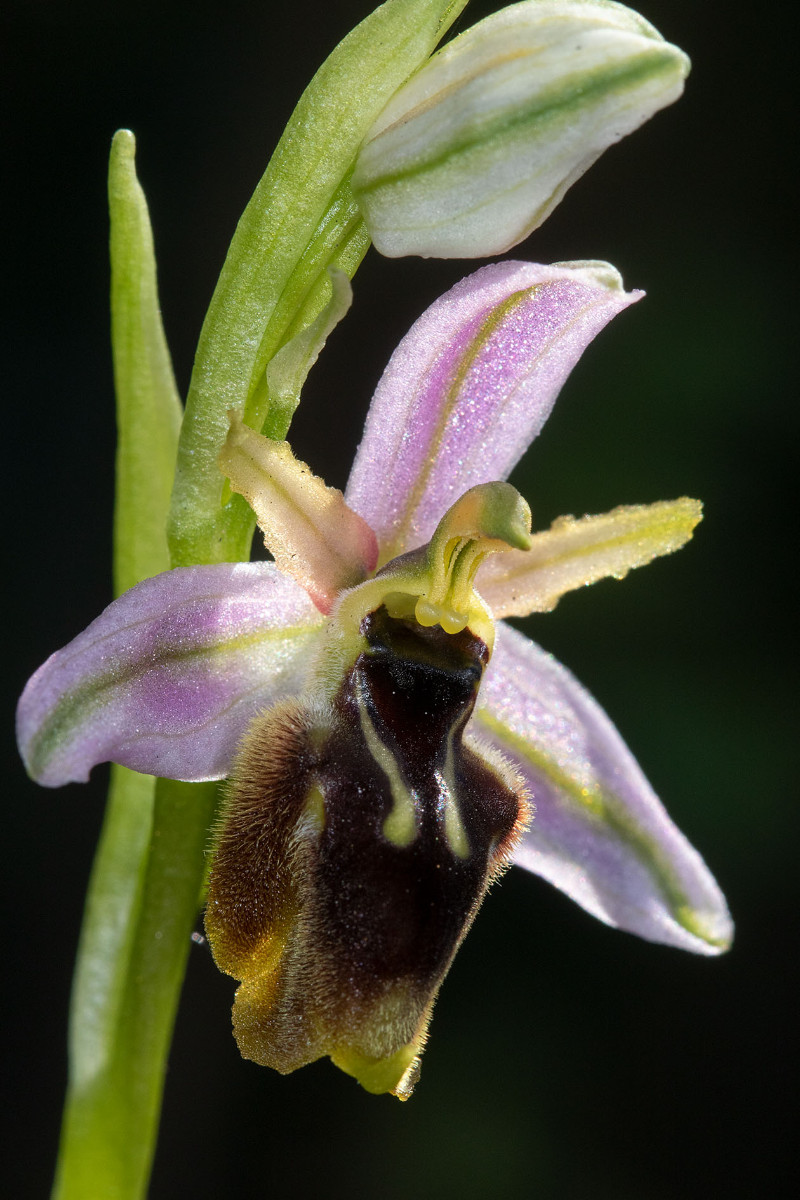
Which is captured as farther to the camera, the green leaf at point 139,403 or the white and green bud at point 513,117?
the green leaf at point 139,403

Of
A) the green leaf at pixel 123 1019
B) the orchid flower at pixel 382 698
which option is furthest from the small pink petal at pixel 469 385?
the green leaf at pixel 123 1019

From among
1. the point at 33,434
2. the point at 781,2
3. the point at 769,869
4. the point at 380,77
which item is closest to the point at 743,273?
the point at 781,2

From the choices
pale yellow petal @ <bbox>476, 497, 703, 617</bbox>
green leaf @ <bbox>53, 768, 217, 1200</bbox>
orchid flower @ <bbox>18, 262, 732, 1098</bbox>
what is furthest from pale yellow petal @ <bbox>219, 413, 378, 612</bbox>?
green leaf @ <bbox>53, 768, 217, 1200</bbox>

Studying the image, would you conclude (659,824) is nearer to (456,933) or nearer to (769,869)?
(456,933)

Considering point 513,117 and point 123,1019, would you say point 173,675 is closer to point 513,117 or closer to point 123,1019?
point 123,1019

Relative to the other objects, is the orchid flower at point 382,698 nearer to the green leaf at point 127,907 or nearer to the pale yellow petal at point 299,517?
the pale yellow petal at point 299,517

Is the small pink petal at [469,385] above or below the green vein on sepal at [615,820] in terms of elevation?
above

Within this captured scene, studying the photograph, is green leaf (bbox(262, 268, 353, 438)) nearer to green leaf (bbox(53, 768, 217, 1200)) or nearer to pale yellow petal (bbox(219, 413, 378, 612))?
pale yellow petal (bbox(219, 413, 378, 612))
